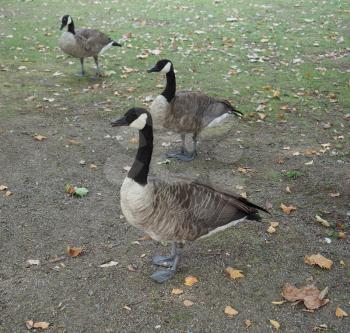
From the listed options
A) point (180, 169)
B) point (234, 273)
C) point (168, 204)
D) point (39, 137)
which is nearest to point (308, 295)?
point (234, 273)

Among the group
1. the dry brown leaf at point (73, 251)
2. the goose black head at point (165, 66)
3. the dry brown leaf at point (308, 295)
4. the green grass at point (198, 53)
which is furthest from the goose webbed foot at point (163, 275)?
the green grass at point (198, 53)

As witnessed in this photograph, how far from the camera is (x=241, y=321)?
4.21 meters

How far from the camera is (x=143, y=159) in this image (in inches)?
173

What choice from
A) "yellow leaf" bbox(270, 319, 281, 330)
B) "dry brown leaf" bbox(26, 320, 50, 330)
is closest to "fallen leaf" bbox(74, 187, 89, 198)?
"dry brown leaf" bbox(26, 320, 50, 330)

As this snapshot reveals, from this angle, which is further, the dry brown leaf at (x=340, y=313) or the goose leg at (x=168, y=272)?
Result: the goose leg at (x=168, y=272)

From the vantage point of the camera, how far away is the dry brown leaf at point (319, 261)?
4.85 meters

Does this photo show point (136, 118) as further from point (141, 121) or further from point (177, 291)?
point (177, 291)

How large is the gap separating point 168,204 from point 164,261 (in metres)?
0.88

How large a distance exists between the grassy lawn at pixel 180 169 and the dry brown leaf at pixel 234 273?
0.24 feet

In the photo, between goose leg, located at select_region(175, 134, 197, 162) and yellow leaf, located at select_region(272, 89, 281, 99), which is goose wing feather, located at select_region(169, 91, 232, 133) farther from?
yellow leaf, located at select_region(272, 89, 281, 99)

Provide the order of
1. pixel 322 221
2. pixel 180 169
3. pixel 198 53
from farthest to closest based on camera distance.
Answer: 1. pixel 198 53
2. pixel 180 169
3. pixel 322 221

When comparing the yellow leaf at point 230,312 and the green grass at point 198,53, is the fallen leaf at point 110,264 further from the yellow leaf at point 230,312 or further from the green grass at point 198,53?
the green grass at point 198,53

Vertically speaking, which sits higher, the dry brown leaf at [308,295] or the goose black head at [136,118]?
the goose black head at [136,118]

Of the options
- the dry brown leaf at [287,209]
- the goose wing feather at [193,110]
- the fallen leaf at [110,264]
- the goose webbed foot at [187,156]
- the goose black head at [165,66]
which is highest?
the goose black head at [165,66]
